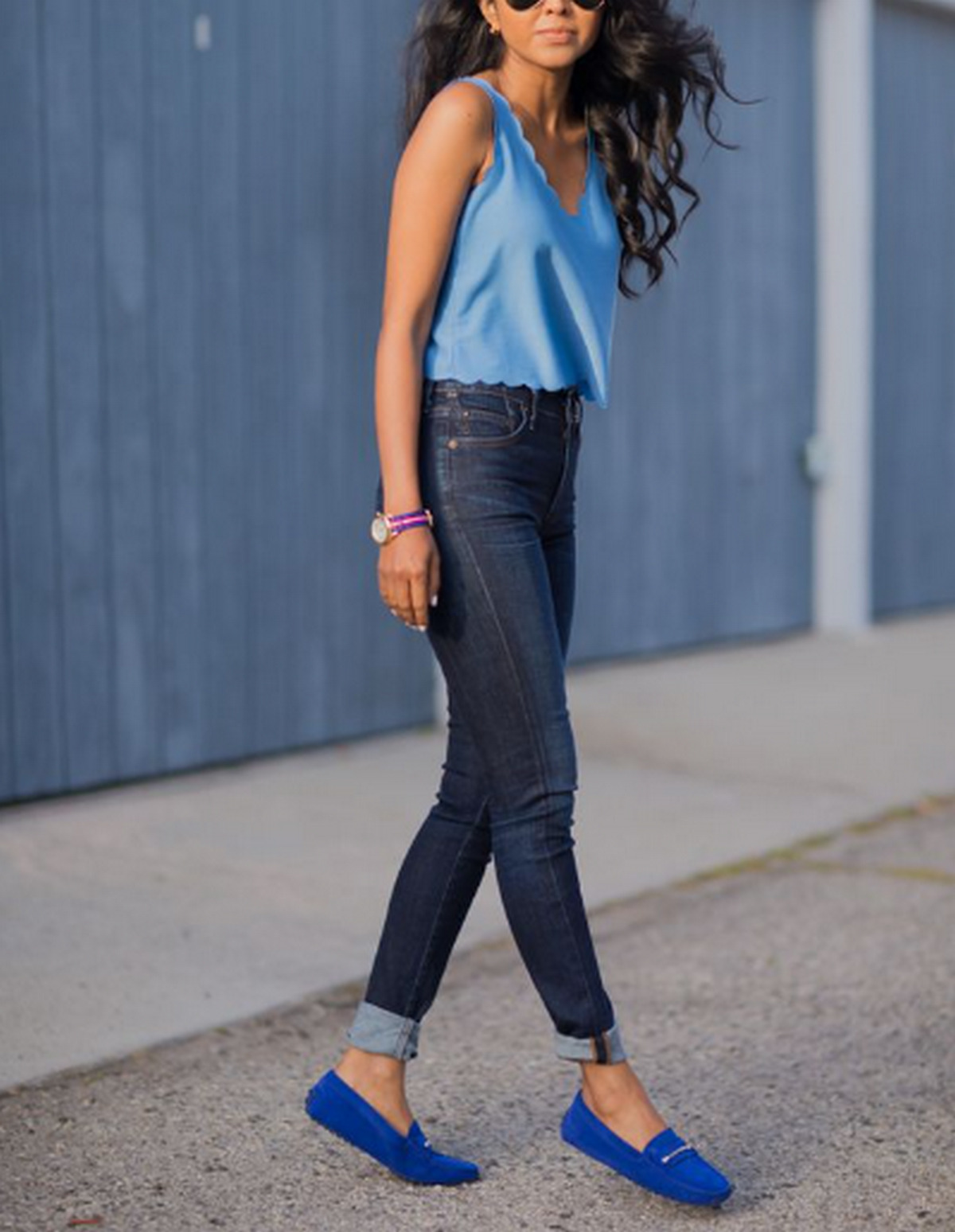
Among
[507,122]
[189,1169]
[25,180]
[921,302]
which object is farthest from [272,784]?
[921,302]

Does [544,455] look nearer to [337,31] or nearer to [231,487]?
[231,487]

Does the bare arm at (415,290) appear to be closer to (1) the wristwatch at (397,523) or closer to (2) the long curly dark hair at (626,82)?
(1) the wristwatch at (397,523)

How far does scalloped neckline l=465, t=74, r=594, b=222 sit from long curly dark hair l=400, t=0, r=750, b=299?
4cm

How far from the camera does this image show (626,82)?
3291 mm

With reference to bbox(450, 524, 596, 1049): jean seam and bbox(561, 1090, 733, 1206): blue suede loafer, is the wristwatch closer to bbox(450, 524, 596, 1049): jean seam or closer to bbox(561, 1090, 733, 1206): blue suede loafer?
bbox(450, 524, 596, 1049): jean seam

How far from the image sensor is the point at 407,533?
3.00 m

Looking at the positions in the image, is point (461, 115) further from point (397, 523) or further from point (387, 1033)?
point (387, 1033)

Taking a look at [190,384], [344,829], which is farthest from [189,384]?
[344,829]

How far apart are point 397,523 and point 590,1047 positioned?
2.69 ft

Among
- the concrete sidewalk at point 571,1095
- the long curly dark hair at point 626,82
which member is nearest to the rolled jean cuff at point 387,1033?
the concrete sidewalk at point 571,1095

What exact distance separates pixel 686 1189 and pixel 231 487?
10.8 ft

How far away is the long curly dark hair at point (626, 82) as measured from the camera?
326 cm

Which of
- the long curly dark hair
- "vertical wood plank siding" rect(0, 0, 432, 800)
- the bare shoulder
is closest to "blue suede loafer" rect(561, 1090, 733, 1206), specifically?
the long curly dark hair

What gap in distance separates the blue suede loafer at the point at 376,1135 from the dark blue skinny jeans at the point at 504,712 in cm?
9
